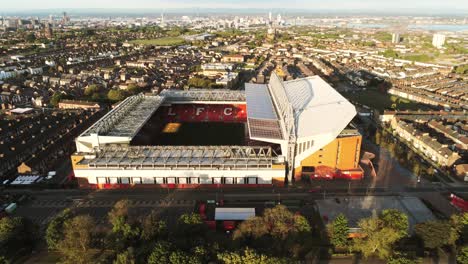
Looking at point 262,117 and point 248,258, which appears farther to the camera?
point 262,117

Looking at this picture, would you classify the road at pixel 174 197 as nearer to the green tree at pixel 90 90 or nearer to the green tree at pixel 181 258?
the green tree at pixel 181 258

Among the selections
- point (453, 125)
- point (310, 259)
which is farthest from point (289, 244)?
point (453, 125)

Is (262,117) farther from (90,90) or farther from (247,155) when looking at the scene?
(90,90)

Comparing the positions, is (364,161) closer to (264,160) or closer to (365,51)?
(264,160)

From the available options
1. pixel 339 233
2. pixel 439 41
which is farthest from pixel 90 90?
pixel 439 41

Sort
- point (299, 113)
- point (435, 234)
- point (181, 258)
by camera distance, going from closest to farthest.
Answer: point (181, 258)
point (435, 234)
point (299, 113)

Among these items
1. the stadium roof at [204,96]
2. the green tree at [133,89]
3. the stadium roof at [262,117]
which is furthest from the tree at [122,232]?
the green tree at [133,89]
